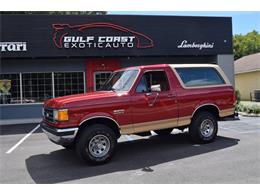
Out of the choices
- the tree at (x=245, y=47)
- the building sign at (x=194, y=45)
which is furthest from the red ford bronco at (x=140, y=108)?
the tree at (x=245, y=47)

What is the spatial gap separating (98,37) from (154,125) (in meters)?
9.16

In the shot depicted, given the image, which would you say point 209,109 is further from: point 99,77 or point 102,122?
point 99,77

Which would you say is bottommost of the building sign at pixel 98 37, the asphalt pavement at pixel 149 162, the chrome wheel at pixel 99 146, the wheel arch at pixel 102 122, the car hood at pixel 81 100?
the asphalt pavement at pixel 149 162

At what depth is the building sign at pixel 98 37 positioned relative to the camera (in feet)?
51.6

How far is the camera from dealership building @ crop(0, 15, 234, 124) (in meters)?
15.6

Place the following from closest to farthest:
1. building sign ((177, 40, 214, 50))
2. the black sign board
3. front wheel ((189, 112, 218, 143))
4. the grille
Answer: the grille < front wheel ((189, 112, 218, 143)) < the black sign board < building sign ((177, 40, 214, 50))

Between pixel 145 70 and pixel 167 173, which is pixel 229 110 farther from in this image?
pixel 167 173

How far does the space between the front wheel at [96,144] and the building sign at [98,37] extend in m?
9.41

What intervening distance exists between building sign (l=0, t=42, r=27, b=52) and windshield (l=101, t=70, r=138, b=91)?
825 cm

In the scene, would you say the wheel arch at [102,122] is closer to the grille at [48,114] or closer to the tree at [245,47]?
the grille at [48,114]

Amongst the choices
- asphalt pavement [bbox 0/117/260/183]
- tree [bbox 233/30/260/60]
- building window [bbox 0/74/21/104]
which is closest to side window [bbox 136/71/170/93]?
asphalt pavement [bbox 0/117/260/183]

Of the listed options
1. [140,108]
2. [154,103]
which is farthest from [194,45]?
[140,108]

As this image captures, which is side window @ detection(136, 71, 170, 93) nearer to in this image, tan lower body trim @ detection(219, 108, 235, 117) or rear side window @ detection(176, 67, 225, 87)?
rear side window @ detection(176, 67, 225, 87)
